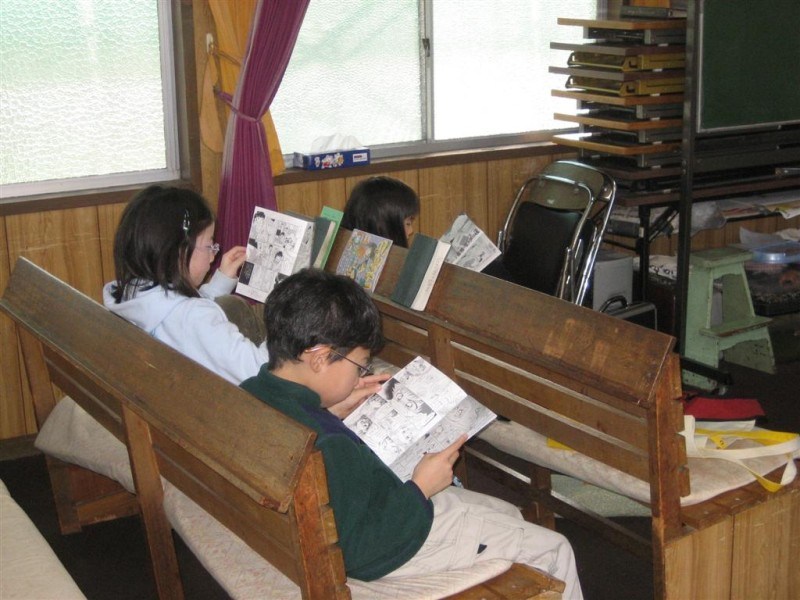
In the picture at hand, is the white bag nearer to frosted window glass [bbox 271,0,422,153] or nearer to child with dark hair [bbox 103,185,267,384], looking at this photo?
child with dark hair [bbox 103,185,267,384]

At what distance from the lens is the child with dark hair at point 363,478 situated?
1668 mm

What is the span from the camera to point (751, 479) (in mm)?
2182

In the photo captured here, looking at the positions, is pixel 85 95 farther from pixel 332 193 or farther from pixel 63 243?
pixel 332 193

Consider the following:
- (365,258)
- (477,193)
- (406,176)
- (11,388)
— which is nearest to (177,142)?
(406,176)

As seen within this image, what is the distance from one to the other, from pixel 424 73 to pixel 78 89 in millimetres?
1448

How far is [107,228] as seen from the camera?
3.64m

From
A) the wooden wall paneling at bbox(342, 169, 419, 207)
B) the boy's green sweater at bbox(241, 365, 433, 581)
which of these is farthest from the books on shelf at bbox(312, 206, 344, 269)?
the wooden wall paneling at bbox(342, 169, 419, 207)

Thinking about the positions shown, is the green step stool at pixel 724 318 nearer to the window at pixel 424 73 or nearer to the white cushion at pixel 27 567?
the window at pixel 424 73

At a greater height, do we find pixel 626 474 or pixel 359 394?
pixel 359 394

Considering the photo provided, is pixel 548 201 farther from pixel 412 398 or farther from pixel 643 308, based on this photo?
pixel 412 398

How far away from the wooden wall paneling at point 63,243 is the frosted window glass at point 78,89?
8.7 inches

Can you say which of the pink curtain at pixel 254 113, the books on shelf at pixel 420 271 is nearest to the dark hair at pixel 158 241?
the books on shelf at pixel 420 271

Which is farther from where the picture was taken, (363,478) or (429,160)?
(429,160)

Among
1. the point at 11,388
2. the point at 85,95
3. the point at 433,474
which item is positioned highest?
the point at 85,95
